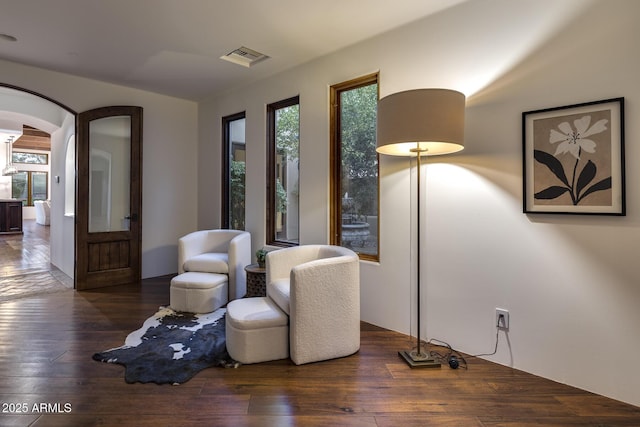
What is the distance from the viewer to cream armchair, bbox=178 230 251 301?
3688 mm

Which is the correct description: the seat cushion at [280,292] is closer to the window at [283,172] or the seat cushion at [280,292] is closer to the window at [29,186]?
the window at [283,172]

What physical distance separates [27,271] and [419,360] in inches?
229

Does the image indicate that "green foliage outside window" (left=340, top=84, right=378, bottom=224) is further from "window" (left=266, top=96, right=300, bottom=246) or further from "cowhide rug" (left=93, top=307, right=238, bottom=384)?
"cowhide rug" (left=93, top=307, right=238, bottom=384)

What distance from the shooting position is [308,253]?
3086 mm

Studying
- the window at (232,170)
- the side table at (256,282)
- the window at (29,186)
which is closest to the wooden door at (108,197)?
the window at (232,170)

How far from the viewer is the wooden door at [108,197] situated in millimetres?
4246

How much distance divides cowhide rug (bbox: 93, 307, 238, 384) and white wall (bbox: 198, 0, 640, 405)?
4.59 ft

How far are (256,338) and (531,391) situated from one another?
5.82ft

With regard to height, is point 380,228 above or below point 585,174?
below

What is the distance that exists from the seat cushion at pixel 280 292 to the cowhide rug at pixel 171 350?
0.51 m

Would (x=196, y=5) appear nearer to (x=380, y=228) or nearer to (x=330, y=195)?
(x=330, y=195)

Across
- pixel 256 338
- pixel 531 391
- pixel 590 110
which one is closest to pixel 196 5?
pixel 256 338

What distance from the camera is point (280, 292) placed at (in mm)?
2607

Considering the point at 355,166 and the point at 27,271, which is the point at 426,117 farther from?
the point at 27,271
